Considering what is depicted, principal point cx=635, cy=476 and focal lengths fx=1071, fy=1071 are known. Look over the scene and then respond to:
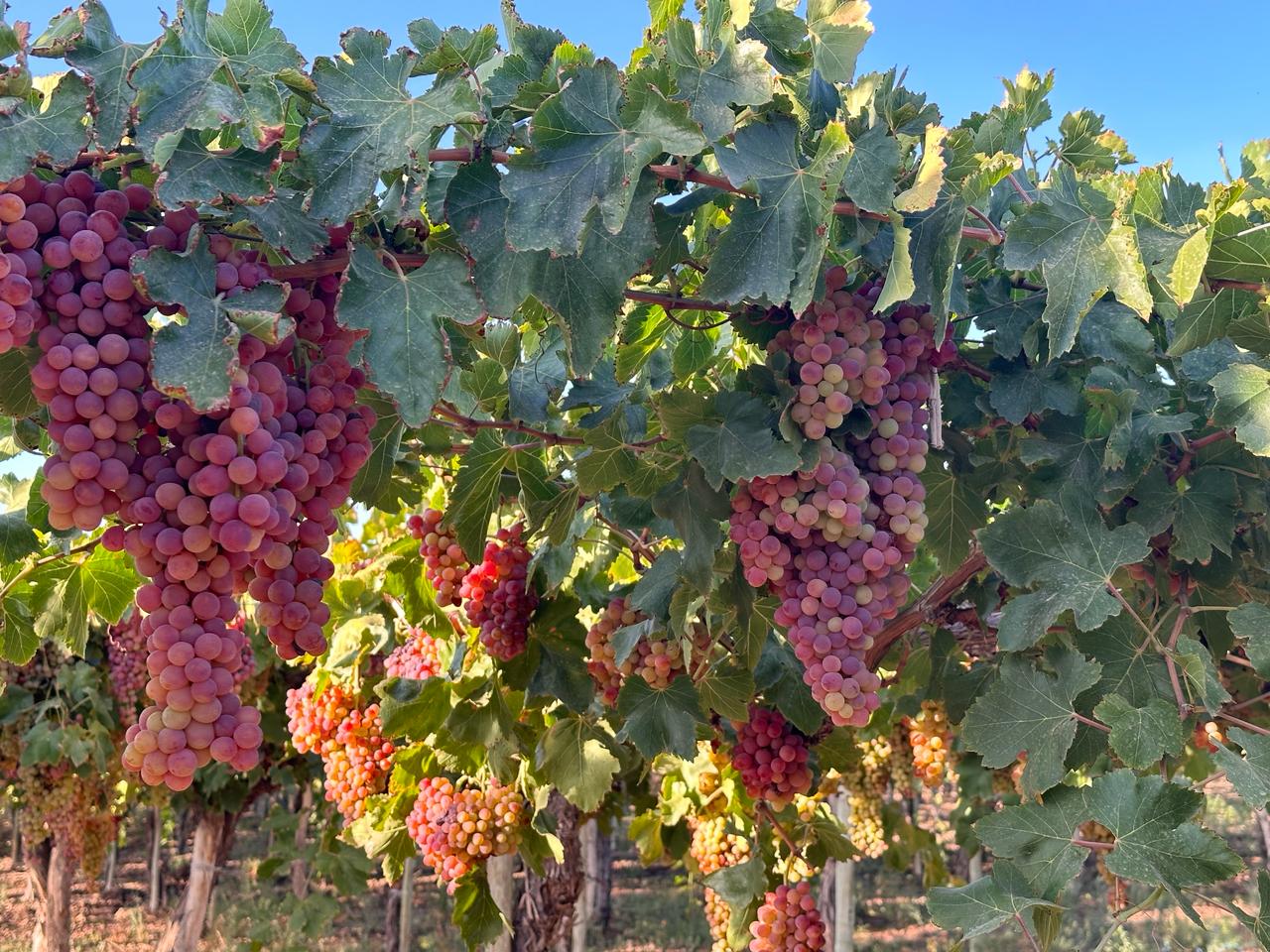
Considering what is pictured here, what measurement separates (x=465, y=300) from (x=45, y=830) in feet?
28.0

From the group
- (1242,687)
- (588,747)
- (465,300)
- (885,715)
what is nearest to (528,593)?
(588,747)

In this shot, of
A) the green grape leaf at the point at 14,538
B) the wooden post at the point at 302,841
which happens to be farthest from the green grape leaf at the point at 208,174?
the wooden post at the point at 302,841

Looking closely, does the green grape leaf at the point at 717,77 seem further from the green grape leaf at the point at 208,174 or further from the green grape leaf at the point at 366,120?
the green grape leaf at the point at 208,174

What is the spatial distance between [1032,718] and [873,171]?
42.1 inches

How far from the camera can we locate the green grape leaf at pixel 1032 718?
1975mm

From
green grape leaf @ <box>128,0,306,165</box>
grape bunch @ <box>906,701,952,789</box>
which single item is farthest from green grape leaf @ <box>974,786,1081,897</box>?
grape bunch @ <box>906,701,952,789</box>

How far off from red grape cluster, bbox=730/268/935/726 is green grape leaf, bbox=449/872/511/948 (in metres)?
2.49

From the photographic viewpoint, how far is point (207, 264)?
1.38 metres

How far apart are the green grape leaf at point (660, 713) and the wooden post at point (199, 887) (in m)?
6.52

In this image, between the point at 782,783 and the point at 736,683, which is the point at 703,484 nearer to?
the point at 736,683

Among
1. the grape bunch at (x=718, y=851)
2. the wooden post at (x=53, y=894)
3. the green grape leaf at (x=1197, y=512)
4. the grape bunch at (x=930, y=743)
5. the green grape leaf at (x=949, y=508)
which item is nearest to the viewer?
the green grape leaf at (x=1197, y=512)

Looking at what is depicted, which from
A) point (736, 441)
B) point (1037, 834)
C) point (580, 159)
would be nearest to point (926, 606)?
point (1037, 834)

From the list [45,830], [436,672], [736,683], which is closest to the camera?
[736,683]

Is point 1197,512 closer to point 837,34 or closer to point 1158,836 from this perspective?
point 1158,836
